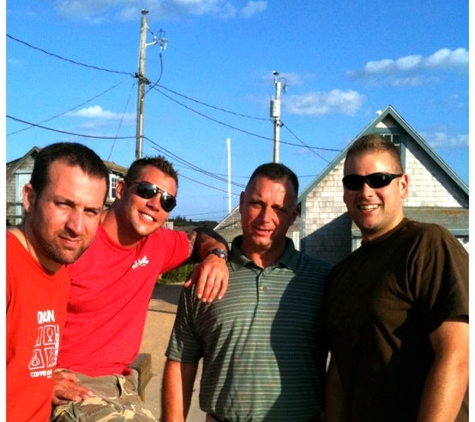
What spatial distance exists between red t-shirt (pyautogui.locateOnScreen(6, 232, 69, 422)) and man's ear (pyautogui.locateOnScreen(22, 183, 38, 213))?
0.57ft

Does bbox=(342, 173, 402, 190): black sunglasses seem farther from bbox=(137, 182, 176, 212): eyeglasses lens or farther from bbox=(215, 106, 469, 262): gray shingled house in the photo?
bbox=(215, 106, 469, 262): gray shingled house

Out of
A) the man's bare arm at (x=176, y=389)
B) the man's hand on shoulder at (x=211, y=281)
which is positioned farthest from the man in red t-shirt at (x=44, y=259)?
the man's bare arm at (x=176, y=389)

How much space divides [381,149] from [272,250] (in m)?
0.83

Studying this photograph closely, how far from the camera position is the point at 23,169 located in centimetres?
3506

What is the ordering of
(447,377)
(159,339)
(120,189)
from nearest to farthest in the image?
(447,377) → (120,189) → (159,339)

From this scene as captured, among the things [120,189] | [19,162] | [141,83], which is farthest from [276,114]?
[120,189]

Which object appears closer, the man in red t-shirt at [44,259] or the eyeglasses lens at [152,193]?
the man in red t-shirt at [44,259]

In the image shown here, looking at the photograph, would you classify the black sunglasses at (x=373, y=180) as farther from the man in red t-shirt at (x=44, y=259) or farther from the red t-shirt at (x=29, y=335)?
the red t-shirt at (x=29, y=335)

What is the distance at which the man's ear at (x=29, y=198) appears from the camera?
3152 millimetres

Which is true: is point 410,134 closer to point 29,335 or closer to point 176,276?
point 176,276

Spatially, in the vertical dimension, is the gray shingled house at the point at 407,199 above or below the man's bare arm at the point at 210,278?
above

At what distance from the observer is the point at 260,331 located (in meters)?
3.51

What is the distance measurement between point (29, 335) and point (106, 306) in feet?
3.14

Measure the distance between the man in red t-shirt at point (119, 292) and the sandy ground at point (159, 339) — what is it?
4.14 metres
